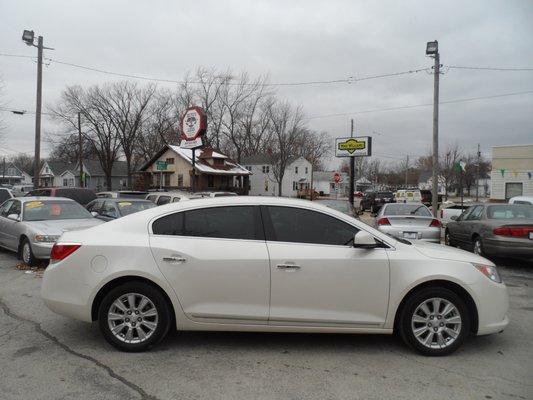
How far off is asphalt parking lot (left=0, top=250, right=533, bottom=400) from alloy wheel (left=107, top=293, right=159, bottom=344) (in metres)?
0.19

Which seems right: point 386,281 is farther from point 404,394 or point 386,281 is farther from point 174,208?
point 174,208

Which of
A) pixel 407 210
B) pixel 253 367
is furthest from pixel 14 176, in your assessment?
pixel 253 367

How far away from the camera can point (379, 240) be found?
15.4ft

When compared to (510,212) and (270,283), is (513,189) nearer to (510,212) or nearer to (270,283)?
(510,212)

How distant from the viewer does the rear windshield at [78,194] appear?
16.7 m

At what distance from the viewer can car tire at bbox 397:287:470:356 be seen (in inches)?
181

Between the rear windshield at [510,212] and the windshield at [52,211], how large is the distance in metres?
9.10

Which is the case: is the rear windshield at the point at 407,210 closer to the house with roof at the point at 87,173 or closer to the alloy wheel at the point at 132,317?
the alloy wheel at the point at 132,317

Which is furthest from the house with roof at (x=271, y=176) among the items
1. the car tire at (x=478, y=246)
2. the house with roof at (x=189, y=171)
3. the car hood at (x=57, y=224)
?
the car hood at (x=57, y=224)

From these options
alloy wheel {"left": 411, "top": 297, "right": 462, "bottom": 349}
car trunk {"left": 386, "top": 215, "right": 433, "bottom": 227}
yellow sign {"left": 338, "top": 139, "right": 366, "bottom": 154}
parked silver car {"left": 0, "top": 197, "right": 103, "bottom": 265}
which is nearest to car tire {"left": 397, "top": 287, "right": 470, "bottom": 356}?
alloy wheel {"left": 411, "top": 297, "right": 462, "bottom": 349}

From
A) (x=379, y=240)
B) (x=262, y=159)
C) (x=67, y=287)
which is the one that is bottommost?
(x=67, y=287)

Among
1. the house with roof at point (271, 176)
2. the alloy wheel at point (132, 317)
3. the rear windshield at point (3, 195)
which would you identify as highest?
the house with roof at point (271, 176)

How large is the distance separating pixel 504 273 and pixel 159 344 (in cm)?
764

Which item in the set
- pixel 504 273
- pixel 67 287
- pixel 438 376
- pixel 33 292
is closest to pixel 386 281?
pixel 438 376
